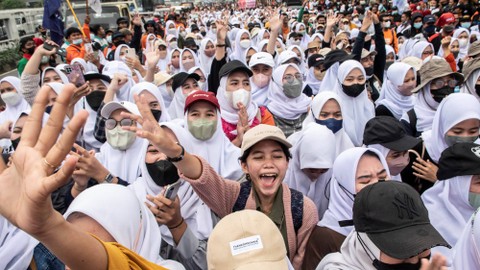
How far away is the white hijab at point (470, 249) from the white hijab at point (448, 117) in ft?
3.61

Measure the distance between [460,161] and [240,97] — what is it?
74.5 inches

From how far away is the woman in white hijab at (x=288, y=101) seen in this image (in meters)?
3.83

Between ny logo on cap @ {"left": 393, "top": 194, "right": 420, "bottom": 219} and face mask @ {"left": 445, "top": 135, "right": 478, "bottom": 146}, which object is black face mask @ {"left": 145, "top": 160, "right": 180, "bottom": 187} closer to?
ny logo on cap @ {"left": 393, "top": 194, "right": 420, "bottom": 219}

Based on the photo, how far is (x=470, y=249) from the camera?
1568 mm

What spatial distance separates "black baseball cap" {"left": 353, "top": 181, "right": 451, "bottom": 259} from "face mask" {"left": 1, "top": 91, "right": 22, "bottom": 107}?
13.7ft

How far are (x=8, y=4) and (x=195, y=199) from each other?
115 feet

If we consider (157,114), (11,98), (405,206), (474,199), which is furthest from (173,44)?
(405,206)

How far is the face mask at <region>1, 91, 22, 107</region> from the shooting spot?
13.7 ft

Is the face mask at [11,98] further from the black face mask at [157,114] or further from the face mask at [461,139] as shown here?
the face mask at [461,139]

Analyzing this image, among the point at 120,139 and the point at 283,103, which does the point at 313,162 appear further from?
the point at 283,103

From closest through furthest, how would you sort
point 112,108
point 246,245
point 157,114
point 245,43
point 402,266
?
point 246,245 < point 402,266 < point 112,108 < point 157,114 < point 245,43

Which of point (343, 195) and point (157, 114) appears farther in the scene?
point (157, 114)

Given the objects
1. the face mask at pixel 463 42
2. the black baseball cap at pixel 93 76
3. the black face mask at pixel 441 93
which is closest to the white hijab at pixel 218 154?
the black baseball cap at pixel 93 76

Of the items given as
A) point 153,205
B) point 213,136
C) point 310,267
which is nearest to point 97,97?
point 213,136
